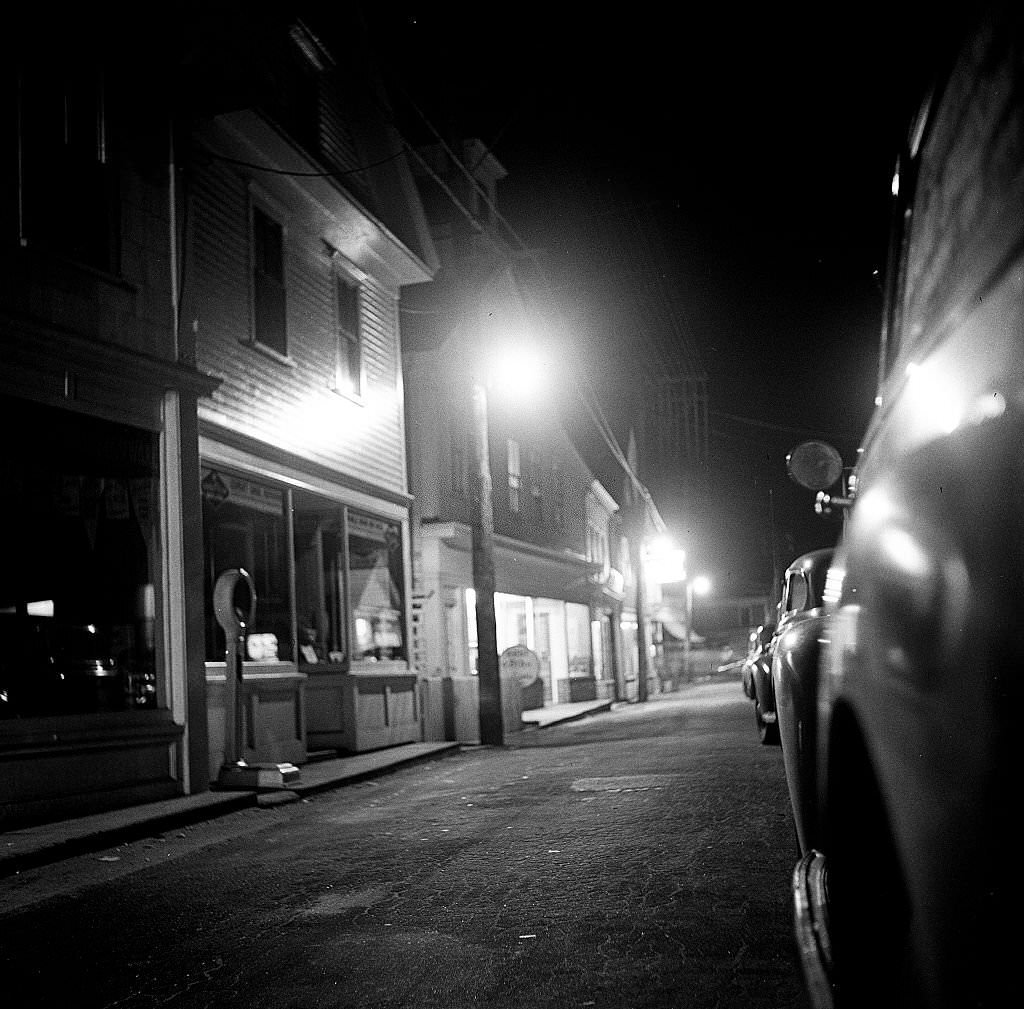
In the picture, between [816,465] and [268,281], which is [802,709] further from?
[268,281]

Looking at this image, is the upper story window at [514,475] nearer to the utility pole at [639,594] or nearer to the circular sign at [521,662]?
the circular sign at [521,662]

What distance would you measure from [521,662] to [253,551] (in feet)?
35.9

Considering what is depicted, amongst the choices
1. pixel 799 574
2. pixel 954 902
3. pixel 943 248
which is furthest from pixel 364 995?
pixel 799 574

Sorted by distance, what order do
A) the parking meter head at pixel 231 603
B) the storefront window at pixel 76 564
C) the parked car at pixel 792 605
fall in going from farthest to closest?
the parking meter head at pixel 231 603
the storefront window at pixel 76 564
the parked car at pixel 792 605

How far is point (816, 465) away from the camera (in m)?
4.95

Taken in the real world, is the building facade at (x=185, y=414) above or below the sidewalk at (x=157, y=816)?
above

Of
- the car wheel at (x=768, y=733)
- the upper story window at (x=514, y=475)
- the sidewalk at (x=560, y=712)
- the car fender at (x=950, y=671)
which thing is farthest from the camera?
the upper story window at (x=514, y=475)

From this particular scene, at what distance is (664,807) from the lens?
900cm

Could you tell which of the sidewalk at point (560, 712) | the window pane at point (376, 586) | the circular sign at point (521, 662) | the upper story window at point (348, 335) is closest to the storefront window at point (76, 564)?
the window pane at point (376, 586)

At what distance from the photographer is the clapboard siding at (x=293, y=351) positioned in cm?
1351

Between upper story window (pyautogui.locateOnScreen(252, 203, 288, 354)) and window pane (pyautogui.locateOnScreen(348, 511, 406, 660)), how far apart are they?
2.95 m

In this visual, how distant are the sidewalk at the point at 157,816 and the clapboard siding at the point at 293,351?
3997 millimetres

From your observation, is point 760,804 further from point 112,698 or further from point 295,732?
point 295,732

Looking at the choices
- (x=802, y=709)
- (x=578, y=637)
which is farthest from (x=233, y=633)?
(x=578, y=637)
